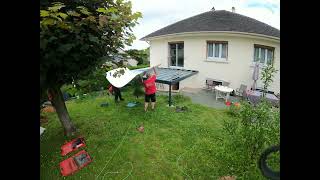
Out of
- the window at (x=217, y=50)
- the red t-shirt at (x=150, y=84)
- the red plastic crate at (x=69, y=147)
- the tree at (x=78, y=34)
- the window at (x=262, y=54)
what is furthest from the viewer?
the window at (x=217, y=50)

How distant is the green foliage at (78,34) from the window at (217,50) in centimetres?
1149

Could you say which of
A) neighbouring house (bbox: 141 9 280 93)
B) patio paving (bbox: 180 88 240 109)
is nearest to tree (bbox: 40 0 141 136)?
patio paving (bbox: 180 88 240 109)

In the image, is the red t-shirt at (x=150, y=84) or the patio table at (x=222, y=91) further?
the patio table at (x=222, y=91)

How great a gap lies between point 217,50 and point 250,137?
11116mm

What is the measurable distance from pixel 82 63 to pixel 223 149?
9.40 ft

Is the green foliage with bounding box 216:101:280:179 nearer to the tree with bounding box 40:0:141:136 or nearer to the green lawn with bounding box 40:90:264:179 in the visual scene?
the green lawn with bounding box 40:90:264:179

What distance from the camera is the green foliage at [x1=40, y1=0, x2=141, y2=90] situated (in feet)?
5.40

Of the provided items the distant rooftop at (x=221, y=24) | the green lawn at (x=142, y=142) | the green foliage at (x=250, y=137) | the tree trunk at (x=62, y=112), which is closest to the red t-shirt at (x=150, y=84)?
the green lawn at (x=142, y=142)

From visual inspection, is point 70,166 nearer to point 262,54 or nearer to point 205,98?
point 205,98

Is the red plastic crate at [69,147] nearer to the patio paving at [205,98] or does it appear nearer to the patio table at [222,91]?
the patio paving at [205,98]

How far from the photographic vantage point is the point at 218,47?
13859 millimetres

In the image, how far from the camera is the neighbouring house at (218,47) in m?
12.7
